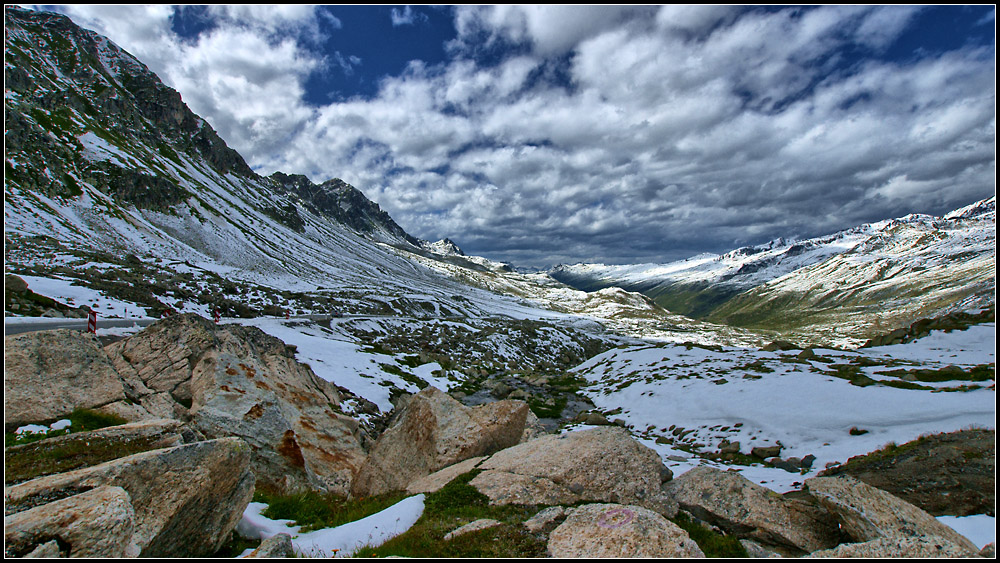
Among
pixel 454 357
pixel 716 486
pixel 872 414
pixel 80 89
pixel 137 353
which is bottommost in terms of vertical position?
pixel 454 357

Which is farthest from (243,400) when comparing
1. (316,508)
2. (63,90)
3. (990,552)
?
(63,90)

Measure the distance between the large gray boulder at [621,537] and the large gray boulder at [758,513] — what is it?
3076 millimetres

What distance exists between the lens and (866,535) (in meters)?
8.50

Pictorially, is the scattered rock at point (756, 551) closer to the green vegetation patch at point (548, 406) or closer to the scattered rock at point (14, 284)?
the green vegetation patch at point (548, 406)

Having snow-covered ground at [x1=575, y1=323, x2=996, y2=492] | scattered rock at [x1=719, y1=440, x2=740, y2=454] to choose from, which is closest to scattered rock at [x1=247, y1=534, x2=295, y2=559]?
snow-covered ground at [x1=575, y1=323, x2=996, y2=492]

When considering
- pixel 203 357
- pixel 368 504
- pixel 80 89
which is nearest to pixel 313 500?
pixel 368 504

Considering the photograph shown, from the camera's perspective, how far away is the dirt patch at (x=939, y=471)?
35.7 ft

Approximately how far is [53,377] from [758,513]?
2061 cm

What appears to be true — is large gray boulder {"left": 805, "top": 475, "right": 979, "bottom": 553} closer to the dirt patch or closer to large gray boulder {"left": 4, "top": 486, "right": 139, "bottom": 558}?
the dirt patch

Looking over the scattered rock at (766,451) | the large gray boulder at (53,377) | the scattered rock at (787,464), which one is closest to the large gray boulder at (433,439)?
the large gray boulder at (53,377)

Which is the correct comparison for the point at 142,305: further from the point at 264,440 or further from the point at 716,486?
the point at 716,486

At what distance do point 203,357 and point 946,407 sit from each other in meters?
33.1

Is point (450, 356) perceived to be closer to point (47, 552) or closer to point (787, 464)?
point (787, 464)

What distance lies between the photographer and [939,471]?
12.4 metres
